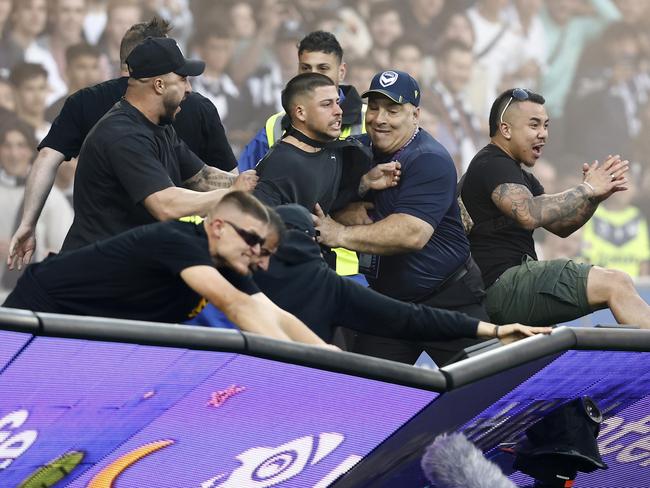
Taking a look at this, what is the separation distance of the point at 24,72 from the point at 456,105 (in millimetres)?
3731

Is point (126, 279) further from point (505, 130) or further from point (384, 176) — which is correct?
point (505, 130)

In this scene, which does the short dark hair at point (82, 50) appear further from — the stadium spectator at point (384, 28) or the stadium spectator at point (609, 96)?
the stadium spectator at point (609, 96)

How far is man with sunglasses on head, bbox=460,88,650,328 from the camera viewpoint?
18.5ft

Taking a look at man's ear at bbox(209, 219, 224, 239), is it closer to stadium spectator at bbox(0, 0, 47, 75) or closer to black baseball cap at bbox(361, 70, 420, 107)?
black baseball cap at bbox(361, 70, 420, 107)

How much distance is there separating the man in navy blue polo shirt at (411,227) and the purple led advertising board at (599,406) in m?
0.98

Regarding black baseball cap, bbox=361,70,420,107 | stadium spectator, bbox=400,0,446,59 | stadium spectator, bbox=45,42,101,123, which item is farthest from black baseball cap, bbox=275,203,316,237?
stadium spectator, bbox=400,0,446,59

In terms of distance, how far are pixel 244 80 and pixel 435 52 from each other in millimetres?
1872

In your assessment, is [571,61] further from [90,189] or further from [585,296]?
[90,189]

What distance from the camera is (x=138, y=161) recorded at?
5.01m

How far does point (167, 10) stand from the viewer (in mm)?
11312

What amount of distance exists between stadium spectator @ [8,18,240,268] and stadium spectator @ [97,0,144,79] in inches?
185

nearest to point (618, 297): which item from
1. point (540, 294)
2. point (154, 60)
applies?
point (540, 294)

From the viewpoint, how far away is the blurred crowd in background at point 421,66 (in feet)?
34.6

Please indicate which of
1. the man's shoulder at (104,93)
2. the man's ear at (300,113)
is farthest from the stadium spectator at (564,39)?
the man's ear at (300,113)
